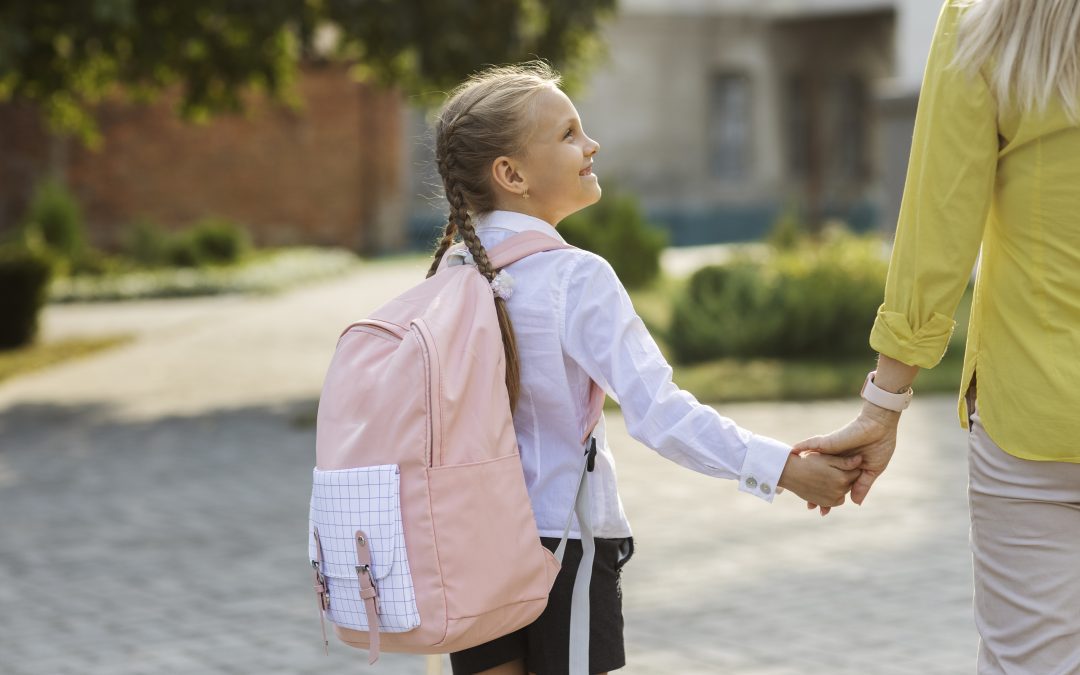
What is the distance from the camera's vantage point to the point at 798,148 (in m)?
36.3

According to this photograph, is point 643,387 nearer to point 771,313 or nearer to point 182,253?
point 771,313

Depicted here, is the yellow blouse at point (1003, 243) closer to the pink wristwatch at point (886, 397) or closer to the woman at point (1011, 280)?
the woman at point (1011, 280)

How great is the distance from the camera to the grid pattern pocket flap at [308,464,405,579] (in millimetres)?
2406

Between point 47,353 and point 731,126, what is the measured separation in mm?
22926

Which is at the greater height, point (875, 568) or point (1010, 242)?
point (1010, 242)

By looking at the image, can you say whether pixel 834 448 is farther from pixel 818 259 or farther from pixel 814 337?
pixel 818 259

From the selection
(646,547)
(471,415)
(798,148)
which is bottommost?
(798,148)

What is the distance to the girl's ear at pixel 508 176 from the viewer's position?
264 cm

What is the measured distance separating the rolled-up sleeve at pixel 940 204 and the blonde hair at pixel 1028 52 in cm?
3

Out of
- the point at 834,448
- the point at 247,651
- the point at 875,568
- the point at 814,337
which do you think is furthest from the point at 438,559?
the point at 814,337

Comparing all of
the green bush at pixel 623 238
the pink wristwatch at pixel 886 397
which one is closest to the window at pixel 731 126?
the green bush at pixel 623 238

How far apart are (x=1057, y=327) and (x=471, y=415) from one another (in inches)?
37.0

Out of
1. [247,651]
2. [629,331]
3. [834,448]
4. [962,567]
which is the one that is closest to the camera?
[629,331]

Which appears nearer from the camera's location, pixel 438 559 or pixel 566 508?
pixel 438 559
